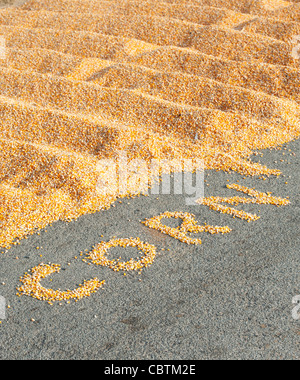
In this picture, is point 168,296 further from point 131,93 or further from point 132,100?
point 131,93

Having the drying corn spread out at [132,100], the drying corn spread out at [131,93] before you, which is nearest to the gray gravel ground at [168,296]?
the drying corn spread out at [132,100]

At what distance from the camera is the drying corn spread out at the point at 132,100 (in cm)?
616

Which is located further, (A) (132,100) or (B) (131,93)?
(B) (131,93)

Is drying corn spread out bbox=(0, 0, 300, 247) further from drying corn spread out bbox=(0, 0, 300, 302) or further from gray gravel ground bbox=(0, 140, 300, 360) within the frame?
gray gravel ground bbox=(0, 140, 300, 360)

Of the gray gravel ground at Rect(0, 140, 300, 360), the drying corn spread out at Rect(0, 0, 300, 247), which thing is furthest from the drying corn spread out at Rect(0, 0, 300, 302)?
the gray gravel ground at Rect(0, 140, 300, 360)

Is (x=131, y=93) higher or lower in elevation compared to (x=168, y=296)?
higher

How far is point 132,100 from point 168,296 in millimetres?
4533

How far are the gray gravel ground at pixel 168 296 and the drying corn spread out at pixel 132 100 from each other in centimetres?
18

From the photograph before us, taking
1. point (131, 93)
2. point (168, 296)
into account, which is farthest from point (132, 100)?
point (168, 296)

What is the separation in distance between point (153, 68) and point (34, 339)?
22.3ft

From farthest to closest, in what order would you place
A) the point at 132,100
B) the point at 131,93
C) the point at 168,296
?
the point at 131,93, the point at 132,100, the point at 168,296

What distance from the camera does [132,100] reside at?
8.37 meters

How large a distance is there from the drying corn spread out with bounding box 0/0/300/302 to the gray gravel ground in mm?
176

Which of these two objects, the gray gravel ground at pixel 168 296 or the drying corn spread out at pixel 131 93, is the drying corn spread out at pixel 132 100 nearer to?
the drying corn spread out at pixel 131 93
